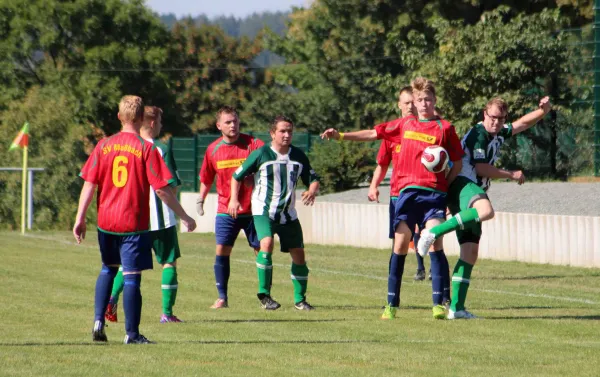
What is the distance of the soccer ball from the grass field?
52.6 inches

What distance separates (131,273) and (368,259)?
11322mm

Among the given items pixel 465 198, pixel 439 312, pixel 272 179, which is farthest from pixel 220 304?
pixel 465 198

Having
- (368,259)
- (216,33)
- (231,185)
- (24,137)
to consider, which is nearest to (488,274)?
(368,259)

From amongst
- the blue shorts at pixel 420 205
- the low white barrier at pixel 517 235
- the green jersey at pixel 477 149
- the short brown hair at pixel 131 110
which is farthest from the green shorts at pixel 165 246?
the low white barrier at pixel 517 235

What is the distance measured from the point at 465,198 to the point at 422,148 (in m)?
0.59

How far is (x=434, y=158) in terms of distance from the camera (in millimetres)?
10570

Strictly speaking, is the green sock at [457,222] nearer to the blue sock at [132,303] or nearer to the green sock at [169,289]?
the green sock at [169,289]

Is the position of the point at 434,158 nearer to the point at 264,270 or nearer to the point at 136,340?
the point at 264,270

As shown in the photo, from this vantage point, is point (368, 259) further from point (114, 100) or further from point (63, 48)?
point (63, 48)

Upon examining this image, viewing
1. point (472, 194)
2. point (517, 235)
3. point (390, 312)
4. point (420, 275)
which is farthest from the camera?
point (517, 235)

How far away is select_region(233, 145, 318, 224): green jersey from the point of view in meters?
12.3

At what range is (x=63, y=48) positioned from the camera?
2670 inches

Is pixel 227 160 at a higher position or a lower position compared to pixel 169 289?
higher

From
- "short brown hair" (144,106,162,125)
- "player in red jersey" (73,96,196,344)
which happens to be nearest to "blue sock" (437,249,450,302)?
"short brown hair" (144,106,162,125)
